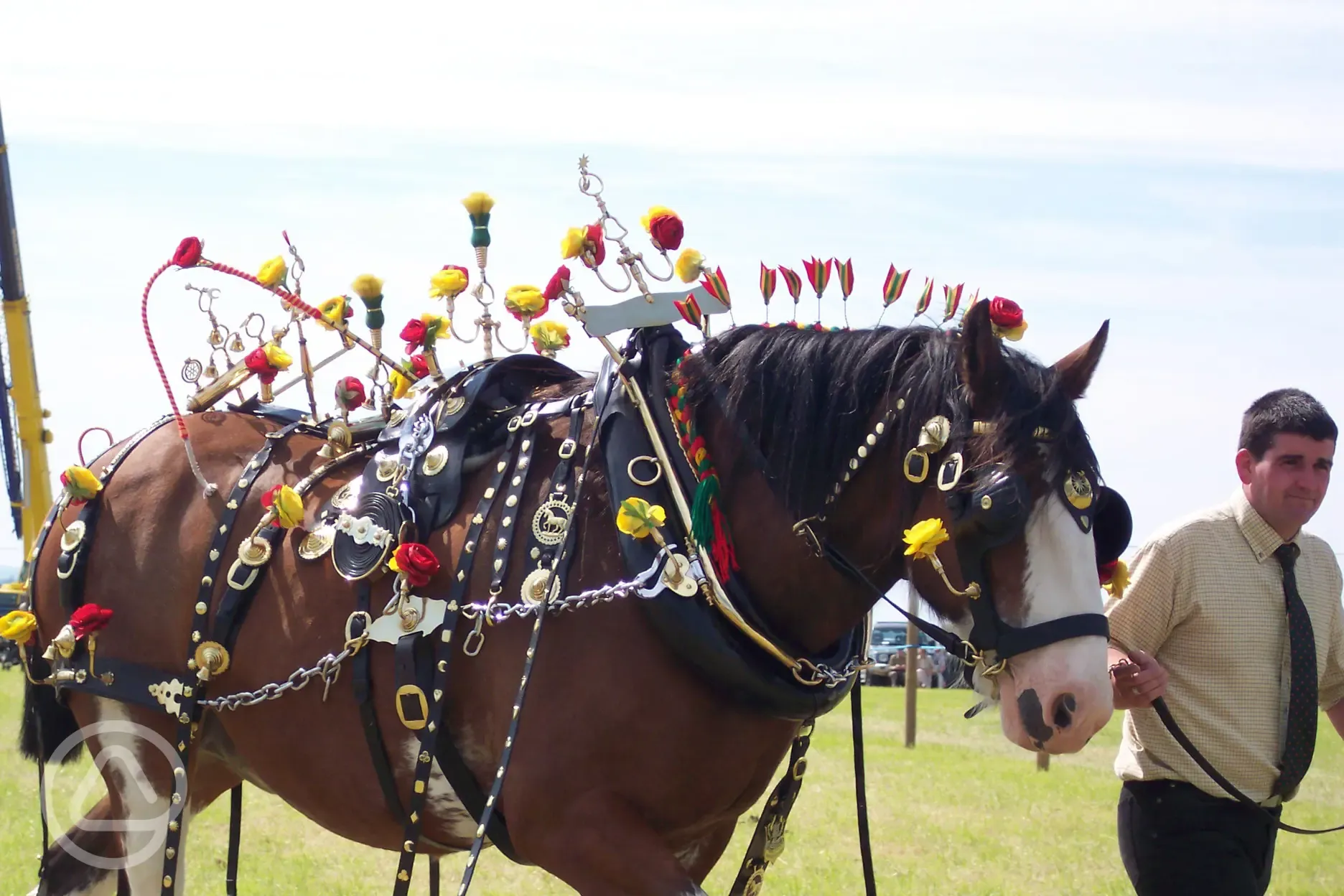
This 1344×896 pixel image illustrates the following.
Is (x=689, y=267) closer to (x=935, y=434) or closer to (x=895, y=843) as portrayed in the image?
(x=935, y=434)

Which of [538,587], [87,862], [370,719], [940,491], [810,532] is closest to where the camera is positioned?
[940,491]

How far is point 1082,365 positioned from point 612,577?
41.7 inches

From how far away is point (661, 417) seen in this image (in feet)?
10.2

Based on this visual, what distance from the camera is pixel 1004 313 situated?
286cm

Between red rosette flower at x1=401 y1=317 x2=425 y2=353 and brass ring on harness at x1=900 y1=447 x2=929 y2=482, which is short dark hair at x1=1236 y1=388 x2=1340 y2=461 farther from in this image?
red rosette flower at x1=401 y1=317 x2=425 y2=353

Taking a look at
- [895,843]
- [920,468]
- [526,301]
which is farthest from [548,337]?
[895,843]

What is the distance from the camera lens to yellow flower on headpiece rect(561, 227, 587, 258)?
3.31 meters

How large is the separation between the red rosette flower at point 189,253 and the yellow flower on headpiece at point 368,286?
0.48m

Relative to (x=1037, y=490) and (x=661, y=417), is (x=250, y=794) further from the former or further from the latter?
(x=1037, y=490)

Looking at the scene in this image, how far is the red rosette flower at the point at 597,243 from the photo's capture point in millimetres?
3320

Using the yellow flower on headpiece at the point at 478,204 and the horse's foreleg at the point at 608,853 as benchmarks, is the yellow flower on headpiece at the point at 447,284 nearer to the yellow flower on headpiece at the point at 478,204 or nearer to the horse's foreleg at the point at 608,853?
the yellow flower on headpiece at the point at 478,204

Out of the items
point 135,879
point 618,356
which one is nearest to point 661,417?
point 618,356

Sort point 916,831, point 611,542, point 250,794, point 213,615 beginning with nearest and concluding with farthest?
1. point 611,542
2. point 213,615
3. point 916,831
4. point 250,794

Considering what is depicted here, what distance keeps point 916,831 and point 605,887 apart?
517 cm
